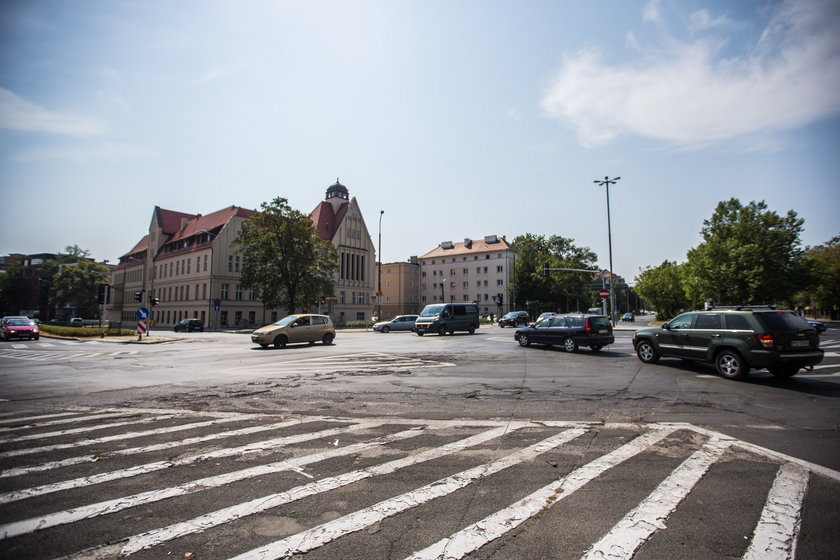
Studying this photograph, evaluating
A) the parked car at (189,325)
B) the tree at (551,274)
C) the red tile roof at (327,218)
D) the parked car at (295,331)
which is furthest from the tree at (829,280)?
the parked car at (189,325)

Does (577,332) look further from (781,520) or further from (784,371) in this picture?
(781,520)

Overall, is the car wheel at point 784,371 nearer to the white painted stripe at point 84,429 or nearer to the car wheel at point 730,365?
the car wheel at point 730,365

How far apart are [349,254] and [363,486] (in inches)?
2675

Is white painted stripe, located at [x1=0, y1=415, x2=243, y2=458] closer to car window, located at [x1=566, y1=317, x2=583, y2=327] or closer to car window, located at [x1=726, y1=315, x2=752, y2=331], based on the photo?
car window, located at [x1=726, y1=315, x2=752, y2=331]

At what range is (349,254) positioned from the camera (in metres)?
70.5

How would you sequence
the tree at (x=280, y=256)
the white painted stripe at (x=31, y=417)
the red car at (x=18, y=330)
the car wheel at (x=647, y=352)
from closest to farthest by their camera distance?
the white painted stripe at (x=31, y=417)
the car wheel at (x=647, y=352)
the red car at (x=18, y=330)
the tree at (x=280, y=256)

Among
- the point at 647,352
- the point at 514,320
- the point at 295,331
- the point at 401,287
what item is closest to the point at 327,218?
the point at 401,287

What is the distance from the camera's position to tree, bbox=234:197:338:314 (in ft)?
148

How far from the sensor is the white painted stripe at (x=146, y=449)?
4230 mm

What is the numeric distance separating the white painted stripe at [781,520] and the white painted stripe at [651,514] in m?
0.54

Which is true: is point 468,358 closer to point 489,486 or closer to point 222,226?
point 489,486

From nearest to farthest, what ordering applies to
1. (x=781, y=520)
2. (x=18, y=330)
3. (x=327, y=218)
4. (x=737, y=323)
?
(x=781, y=520)
(x=737, y=323)
(x=18, y=330)
(x=327, y=218)

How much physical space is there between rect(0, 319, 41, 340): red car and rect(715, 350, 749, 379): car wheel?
37.8 meters

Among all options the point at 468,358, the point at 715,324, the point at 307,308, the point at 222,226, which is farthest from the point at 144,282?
the point at 715,324
